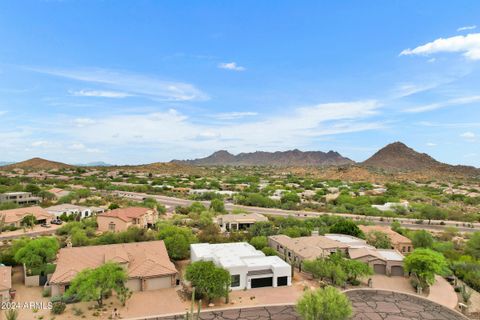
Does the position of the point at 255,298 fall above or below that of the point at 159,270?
below

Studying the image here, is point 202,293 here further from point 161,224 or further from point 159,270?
point 161,224

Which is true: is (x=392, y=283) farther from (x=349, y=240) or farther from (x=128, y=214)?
(x=128, y=214)

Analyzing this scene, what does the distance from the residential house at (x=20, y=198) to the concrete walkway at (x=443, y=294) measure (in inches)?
2901

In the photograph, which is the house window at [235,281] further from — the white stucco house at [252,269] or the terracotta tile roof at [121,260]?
the terracotta tile roof at [121,260]

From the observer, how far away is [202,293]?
27219 mm

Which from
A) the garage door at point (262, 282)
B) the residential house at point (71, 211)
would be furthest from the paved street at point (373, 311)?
the residential house at point (71, 211)

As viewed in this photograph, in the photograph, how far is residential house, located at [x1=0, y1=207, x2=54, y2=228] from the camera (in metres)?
51.6

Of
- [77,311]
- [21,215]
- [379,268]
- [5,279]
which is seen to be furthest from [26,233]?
[379,268]

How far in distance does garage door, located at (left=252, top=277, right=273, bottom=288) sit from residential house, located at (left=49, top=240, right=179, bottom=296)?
275 inches

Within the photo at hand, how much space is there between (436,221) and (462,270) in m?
33.5

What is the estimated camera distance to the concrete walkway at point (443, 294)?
94.0ft

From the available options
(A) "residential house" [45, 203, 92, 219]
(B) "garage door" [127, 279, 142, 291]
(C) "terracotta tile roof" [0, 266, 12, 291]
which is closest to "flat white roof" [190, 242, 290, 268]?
(B) "garage door" [127, 279, 142, 291]

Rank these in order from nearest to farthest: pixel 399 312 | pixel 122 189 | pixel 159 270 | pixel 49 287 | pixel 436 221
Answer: pixel 399 312 < pixel 49 287 < pixel 159 270 < pixel 436 221 < pixel 122 189

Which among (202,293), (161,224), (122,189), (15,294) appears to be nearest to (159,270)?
(202,293)
